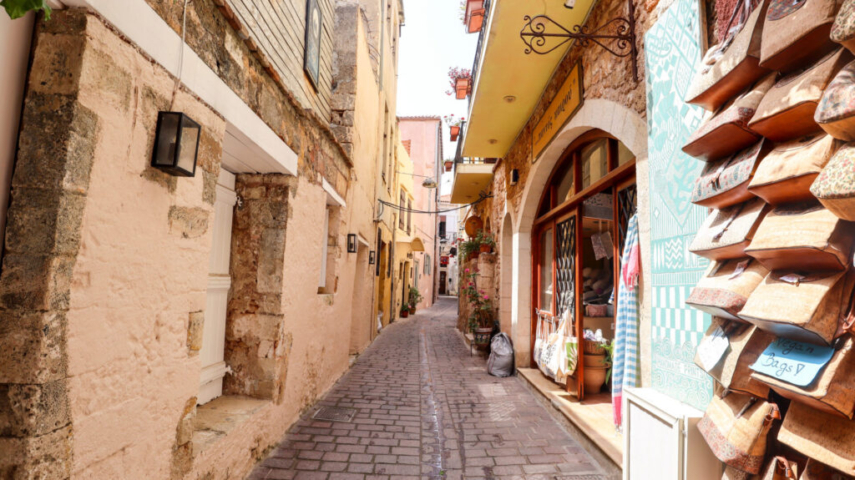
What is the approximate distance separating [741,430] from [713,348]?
30cm

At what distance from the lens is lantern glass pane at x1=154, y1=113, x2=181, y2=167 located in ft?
5.74

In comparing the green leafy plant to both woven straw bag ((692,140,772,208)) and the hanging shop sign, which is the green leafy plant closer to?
woven straw bag ((692,140,772,208))

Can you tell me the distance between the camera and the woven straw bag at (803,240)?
3.52ft

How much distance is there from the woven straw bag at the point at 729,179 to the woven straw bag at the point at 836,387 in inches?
22.3

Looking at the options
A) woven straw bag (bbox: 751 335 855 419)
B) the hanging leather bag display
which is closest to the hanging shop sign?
the hanging leather bag display

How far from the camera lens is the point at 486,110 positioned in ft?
18.0

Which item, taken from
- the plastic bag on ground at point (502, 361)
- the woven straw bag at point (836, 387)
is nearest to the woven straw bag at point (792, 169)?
the woven straw bag at point (836, 387)

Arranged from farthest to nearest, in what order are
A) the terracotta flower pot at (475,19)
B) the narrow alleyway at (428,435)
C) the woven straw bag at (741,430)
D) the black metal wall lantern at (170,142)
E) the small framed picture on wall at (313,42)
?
1. the terracotta flower pot at (475,19)
2. the small framed picture on wall at (313,42)
3. the narrow alleyway at (428,435)
4. the black metal wall lantern at (170,142)
5. the woven straw bag at (741,430)

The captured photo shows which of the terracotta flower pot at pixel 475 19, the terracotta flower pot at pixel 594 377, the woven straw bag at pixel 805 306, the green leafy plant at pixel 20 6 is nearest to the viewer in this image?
the green leafy plant at pixel 20 6

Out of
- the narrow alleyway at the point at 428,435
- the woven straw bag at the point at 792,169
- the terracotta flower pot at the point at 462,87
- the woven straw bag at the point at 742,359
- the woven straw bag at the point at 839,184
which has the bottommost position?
the narrow alleyway at the point at 428,435

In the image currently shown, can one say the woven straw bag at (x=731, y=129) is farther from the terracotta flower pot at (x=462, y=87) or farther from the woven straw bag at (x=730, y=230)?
the terracotta flower pot at (x=462, y=87)

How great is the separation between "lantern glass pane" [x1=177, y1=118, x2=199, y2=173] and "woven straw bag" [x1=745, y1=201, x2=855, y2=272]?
2175 mm

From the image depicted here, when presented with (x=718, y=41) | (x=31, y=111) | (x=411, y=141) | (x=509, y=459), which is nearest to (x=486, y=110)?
(x=718, y=41)

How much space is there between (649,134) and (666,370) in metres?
1.33
